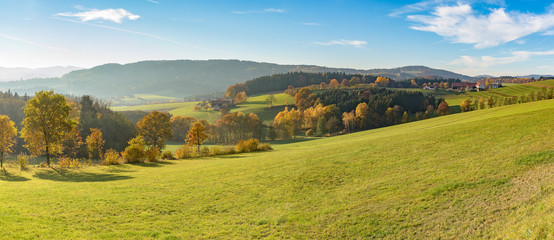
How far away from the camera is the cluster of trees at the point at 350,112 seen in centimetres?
10825

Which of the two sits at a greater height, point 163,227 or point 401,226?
point 401,226

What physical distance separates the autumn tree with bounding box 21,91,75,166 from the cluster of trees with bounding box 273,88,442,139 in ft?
230

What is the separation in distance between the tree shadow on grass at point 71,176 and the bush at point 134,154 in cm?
1095

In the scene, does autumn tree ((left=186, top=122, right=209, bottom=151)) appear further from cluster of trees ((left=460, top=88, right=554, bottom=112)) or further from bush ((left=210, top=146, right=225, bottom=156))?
cluster of trees ((left=460, top=88, right=554, bottom=112))

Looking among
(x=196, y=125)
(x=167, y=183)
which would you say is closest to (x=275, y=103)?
(x=196, y=125)

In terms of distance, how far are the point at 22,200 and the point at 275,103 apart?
149m

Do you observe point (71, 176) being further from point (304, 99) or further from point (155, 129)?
point (304, 99)

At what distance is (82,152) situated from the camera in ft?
235

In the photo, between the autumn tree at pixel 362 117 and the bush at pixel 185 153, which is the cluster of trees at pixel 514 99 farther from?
the bush at pixel 185 153

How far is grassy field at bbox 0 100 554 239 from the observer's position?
430 inches

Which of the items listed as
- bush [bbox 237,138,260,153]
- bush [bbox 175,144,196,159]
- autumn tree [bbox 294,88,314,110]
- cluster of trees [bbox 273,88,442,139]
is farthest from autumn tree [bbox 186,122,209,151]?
autumn tree [bbox 294,88,314,110]

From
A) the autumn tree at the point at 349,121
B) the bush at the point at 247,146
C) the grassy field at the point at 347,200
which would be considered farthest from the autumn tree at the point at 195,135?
the autumn tree at the point at 349,121

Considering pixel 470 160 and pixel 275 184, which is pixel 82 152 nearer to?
pixel 275 184

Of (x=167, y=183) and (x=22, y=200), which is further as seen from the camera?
(x=167, y=183)
